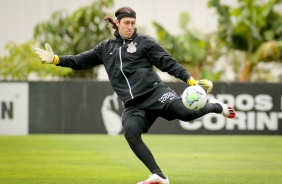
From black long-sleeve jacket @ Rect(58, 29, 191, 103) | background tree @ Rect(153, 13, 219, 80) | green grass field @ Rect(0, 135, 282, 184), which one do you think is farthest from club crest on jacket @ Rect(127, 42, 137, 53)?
background tree @ Rect(153, 13, 219, 80)

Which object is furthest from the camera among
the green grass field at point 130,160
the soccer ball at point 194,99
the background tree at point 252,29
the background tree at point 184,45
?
the background tree at point 184,45

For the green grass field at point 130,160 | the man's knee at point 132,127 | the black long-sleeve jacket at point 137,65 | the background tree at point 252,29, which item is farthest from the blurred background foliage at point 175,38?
the man's knee at point 132,127

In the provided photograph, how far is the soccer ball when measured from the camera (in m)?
8.70

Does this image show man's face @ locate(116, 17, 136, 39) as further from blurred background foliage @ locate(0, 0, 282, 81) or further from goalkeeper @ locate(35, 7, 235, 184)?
blurred background foliage @ locate(0, 0, 282, 81)

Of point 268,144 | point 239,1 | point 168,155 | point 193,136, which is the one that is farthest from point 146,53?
point 239,1

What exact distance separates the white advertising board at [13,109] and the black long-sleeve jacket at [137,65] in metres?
12.7

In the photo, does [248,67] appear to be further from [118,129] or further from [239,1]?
[118,129]

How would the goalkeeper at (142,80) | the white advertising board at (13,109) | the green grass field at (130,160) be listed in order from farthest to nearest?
1. the white advertising board at (13,109)
2. the green grass field at (130,160)
3. the goalkeeper at (142,80)

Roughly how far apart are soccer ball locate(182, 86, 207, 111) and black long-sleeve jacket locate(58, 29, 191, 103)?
0.28m

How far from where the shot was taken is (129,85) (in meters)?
9.02

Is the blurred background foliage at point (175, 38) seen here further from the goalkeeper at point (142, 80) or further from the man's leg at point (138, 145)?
the man's leg at point (138, 145)

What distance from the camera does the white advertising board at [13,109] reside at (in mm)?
21438

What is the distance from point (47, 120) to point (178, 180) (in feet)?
41.2

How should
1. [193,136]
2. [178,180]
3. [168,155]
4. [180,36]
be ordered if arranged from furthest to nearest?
[180,36] → [193,136] → [168,155] → [178,180]
